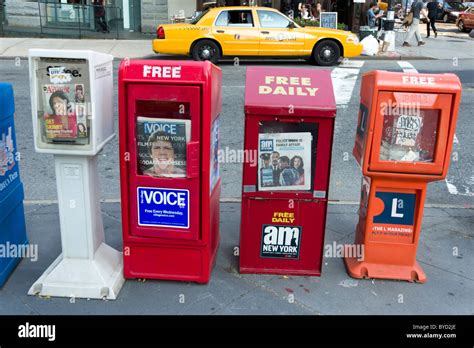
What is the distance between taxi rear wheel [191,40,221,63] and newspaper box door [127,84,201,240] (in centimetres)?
1066

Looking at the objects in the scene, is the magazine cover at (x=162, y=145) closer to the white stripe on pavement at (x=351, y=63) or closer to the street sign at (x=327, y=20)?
the white stripe on pavement at (x=351, y=63)

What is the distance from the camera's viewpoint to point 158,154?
11.8 ft

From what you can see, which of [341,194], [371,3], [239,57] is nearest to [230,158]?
[341,194]

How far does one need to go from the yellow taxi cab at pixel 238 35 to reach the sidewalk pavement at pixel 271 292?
1006 centimetres

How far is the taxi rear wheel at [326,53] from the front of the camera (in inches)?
559

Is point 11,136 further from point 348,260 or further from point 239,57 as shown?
point 239,57

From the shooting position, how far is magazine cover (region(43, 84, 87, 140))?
11.2ft

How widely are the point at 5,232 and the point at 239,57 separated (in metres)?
11.9

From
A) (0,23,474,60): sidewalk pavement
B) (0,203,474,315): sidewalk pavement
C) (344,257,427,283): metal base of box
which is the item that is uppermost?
(0,23,474,60): sidewalk pavement

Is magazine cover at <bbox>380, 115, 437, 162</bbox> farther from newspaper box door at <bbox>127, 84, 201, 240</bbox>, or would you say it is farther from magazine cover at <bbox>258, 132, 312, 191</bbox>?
newspaper box door at <bbox>127, 84, 201, 240</bbox>

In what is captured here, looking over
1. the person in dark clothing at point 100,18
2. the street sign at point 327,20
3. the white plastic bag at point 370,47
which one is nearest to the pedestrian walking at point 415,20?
the white plastic bag at point 370,47

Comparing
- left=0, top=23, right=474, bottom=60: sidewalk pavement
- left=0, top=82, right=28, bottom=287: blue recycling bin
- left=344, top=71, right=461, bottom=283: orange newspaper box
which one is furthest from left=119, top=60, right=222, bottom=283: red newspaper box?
left=0, top=23, right=474, bottom=60: sidewalk pavement

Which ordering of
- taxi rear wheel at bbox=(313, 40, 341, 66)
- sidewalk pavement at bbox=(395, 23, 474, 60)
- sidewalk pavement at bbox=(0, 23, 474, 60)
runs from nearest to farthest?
taxi rear wheel at bbox=(313, 40, 341, 66) < sidewalk pavement at bbox=(0, 23, 474, 60) < sidewalk pavement at bbox=(395, 23, 474, 60)

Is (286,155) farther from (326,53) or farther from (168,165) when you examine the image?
(326,53)
